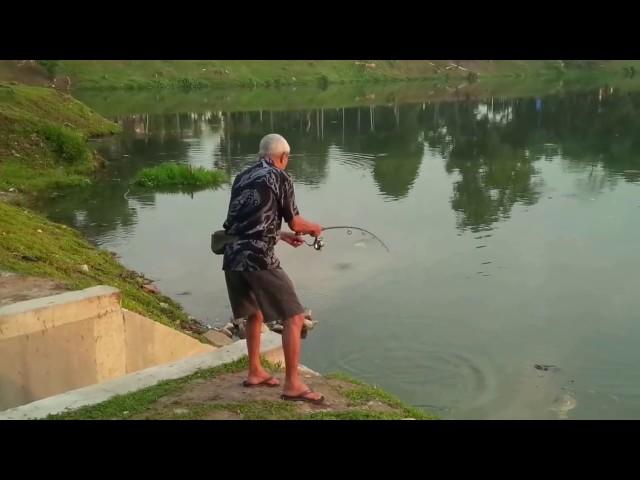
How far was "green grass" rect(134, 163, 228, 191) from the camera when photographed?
74.1ft

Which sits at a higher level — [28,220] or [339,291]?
[28,220]

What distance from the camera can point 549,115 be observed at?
4231 cm

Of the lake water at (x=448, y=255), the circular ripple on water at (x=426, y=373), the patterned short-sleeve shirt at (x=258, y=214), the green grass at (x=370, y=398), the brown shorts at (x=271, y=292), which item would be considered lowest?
the circular ripple on water at (x=426, y=373)

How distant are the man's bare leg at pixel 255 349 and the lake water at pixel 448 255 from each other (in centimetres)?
341

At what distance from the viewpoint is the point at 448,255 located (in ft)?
48.6

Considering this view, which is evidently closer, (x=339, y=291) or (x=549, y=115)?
(x=339, y=291)

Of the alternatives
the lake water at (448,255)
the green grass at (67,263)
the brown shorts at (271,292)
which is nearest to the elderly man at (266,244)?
the brown shorts at (271,292)

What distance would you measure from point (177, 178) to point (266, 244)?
59.9ft

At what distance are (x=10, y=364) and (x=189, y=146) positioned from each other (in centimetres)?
2625

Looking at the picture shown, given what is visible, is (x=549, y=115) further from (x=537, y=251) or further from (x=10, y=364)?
(x=10, y=364)

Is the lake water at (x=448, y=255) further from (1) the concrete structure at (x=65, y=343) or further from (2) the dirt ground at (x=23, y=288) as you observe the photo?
(2) the dirt ground at (x=23, y=288)

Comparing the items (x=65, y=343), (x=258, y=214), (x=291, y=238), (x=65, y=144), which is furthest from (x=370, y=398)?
(x=65, y=144)

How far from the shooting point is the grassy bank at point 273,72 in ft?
195

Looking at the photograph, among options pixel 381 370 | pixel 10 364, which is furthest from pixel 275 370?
pixel 381 370
